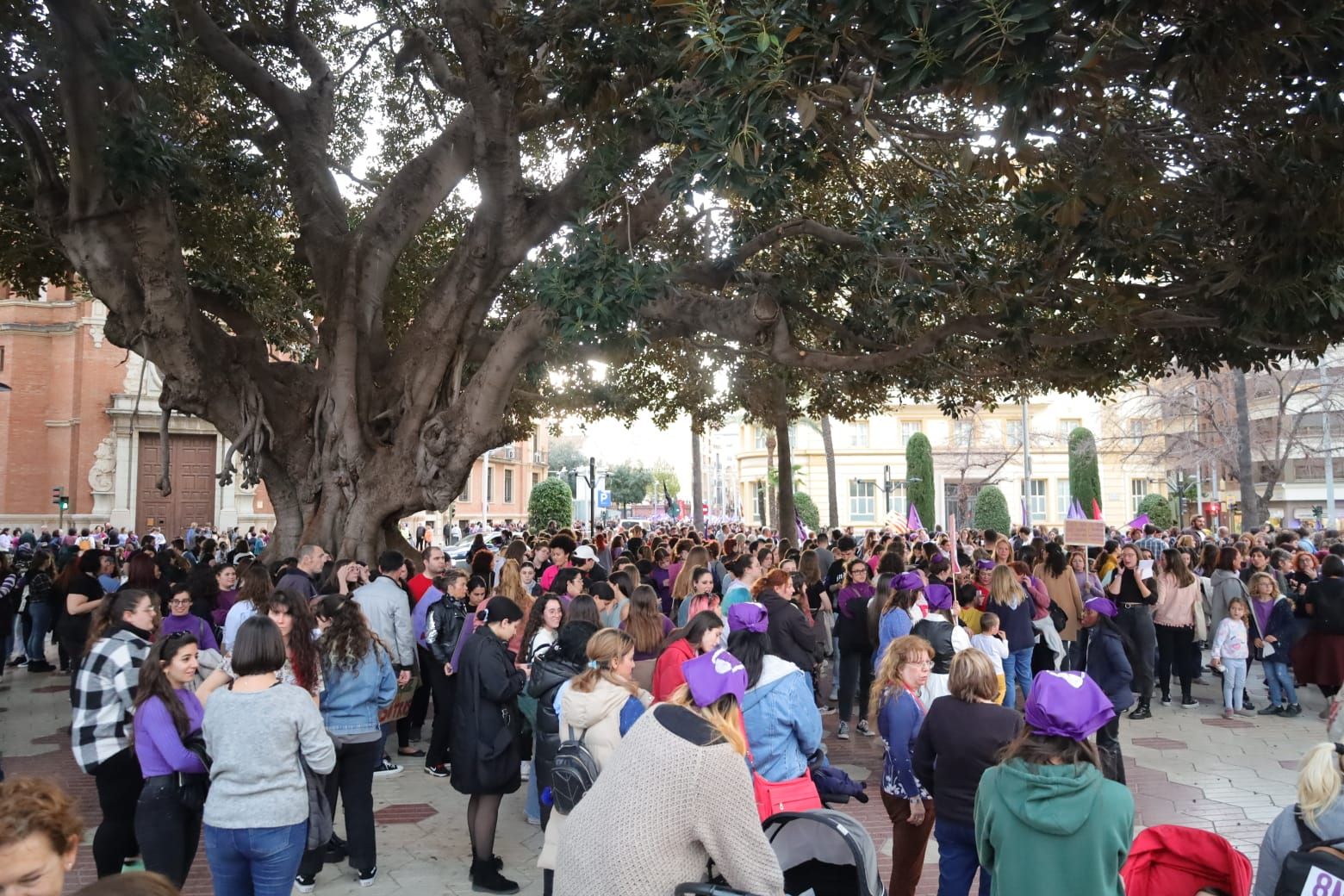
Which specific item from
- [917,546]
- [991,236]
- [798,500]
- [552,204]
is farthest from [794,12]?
[798,500]

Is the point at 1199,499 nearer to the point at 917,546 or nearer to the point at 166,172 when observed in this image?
the point at 917,546

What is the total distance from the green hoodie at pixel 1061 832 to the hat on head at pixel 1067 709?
0.13m

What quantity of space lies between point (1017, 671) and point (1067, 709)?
6.85 meters

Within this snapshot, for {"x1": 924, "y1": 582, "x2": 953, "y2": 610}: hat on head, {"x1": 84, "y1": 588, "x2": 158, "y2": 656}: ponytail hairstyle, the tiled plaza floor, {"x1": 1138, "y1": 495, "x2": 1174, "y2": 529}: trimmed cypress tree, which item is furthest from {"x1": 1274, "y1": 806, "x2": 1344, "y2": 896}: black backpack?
{"x1": 1138, "y1": 495, "x2": 1174, "y2": 529}: trimmed cypress tree

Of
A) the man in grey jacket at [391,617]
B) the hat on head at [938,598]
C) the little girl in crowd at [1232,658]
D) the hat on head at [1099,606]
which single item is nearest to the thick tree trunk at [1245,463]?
the little girl in crowd at [1232,658]

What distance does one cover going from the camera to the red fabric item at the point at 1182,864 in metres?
2.96

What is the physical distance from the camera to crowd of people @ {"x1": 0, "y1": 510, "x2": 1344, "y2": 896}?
9.93 feet

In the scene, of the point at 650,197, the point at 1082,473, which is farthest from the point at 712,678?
the point at 1082,473

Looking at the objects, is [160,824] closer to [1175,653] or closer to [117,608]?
[117,608]

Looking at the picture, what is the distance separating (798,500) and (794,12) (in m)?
45.6

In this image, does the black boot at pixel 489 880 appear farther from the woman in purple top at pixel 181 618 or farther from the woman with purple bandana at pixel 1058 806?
the woman with purple bandana at pixel 1058 806

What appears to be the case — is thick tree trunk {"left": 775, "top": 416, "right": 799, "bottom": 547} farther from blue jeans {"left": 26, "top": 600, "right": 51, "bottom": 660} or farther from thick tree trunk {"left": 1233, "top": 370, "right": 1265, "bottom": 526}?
blue jeans {"left": 26, "top": 600, "right": 51, "bottom": 660}

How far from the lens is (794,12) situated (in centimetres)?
545

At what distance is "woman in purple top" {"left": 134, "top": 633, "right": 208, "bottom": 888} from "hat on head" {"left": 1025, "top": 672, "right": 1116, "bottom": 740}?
3.80 metres
